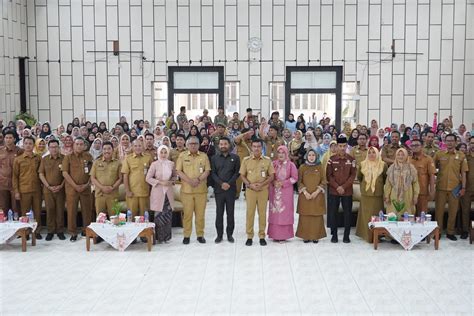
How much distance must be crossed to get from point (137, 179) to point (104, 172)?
0.47 m

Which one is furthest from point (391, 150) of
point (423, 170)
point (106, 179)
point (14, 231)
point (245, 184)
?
point (14, 231)

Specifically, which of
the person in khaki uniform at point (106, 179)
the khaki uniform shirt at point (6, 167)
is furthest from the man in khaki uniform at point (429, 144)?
the khaki uniform shirt at point (6, 167)

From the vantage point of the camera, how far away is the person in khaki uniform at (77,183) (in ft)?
29.2

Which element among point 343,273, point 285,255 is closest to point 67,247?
point 285,255

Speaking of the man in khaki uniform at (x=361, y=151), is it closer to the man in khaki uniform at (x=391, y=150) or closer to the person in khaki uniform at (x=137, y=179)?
the man in khaki uniform at (x=391, y=150)

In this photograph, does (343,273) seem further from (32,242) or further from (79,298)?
(32,242)

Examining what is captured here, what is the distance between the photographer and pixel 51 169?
8.91 meters

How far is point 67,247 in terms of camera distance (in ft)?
28.3

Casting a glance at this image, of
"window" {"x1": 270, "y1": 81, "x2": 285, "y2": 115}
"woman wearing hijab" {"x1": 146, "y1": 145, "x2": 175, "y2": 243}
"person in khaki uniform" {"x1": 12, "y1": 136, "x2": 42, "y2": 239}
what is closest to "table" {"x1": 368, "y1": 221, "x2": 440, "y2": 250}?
"woman wearing hijab" {"x1": 146, "y1": 145, "x2": 175, "y2": 243}

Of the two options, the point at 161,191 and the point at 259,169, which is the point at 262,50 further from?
the point at 161,191

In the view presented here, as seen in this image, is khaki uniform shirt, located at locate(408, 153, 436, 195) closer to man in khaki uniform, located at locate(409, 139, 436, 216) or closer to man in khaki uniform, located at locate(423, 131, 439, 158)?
man in khaki uniform, located at locate(409, 139, 436, 216)

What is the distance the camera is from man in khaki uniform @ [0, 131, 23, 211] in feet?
29.8

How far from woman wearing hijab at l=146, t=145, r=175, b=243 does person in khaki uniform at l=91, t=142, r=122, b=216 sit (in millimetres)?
504

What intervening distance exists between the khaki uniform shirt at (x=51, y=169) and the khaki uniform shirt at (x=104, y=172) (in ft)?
1.70
